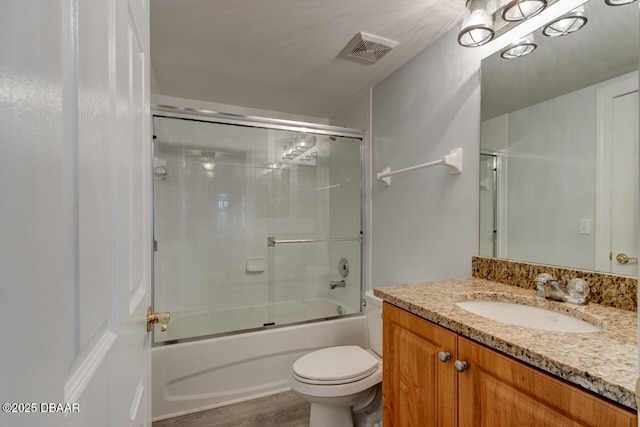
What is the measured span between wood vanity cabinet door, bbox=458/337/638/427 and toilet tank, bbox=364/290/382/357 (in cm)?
99

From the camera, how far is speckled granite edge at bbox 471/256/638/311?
92 cm

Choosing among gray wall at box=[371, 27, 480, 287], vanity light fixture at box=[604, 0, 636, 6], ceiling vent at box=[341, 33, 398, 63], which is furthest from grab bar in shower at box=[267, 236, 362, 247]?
vanity light fixture at box=[604, 0, 636, 6]

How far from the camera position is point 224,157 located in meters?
2.35

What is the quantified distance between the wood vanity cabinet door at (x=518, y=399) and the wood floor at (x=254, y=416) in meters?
1.32

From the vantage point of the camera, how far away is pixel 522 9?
1132 millimetres

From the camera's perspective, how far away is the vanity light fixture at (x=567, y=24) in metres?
1.10

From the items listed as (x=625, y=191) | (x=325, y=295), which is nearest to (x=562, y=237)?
(x=625, y=191)

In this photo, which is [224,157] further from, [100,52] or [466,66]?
[100,52]

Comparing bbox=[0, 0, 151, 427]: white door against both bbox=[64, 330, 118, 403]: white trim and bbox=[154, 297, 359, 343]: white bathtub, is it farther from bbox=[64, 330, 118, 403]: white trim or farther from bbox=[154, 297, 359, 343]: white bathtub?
bbox=[154, 297, 359, 343]: white bathtub

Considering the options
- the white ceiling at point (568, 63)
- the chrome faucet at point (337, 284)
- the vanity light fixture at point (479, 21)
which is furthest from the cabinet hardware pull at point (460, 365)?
the chrome faucet at point (337, 284)

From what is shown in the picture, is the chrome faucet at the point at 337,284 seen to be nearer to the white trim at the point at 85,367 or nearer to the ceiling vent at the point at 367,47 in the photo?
the ceiling vent at the point at 367,47

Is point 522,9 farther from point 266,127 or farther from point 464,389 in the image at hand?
point 266,127

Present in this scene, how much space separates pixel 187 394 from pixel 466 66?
2578 mm

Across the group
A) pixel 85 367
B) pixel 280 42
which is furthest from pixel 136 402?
pixel 280 42
